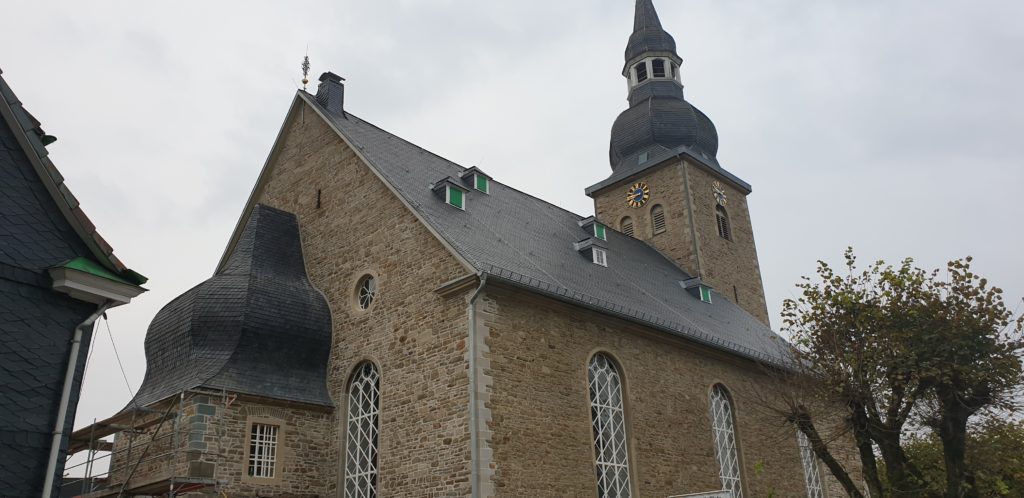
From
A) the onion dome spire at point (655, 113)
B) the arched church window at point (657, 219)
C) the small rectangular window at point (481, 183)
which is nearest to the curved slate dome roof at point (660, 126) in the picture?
the onion dome spire at point (655, 113)

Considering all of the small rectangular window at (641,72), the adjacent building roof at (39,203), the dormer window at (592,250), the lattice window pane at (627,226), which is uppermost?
the small rectangular window at (641,72)

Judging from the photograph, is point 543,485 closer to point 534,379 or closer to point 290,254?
point 534,379

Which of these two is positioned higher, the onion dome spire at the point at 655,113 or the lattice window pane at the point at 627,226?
the onion dome spire at the point at 655,113

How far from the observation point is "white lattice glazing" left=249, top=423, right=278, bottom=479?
45.6 feet

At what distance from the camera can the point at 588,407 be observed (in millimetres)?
14719

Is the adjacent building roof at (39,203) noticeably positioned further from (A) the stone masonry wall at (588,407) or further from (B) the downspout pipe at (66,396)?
(A) the stone masonry wall at (588,407)

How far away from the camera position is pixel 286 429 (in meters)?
14.5

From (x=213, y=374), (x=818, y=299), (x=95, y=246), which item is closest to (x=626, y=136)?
(x=818, y=299)

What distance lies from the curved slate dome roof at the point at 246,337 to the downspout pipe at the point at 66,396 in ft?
17.9

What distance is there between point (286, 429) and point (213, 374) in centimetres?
163

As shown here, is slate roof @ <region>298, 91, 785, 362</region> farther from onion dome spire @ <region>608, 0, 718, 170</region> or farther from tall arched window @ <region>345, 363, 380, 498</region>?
onion dome spire @ <region>608, 0, 718, 170</region>

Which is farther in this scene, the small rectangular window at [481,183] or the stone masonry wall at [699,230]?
the stone masonry wall at [699,230]

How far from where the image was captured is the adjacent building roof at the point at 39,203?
8.39 m

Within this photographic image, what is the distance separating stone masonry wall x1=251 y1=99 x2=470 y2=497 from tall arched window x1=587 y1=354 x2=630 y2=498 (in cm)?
297
